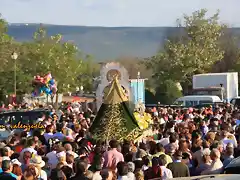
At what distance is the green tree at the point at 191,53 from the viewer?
206 ft

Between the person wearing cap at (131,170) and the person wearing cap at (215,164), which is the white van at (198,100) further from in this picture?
the person wearing cap at (131,170)

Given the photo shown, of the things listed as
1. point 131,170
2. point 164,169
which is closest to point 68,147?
point 131,170

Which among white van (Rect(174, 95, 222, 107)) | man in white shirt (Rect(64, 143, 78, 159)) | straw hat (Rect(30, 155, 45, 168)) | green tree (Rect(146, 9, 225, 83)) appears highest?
green tree (Rect(146, 9, 225, 83))

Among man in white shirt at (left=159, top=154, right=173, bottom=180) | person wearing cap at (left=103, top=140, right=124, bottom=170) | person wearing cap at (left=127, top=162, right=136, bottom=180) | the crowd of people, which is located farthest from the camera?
person wearing cap at (left=103, top=140, right=124, bottom=170)

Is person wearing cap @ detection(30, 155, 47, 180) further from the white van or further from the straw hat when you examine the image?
the white van

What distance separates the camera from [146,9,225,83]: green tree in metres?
62.7

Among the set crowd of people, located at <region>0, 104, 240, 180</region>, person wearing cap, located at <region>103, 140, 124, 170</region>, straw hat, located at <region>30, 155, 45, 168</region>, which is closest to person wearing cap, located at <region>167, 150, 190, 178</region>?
crowd of people, located at <region>0, 104, 240, 180</region>

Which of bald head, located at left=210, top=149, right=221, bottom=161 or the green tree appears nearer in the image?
bald head, located at left=210, top=149, right=221, bottom=161

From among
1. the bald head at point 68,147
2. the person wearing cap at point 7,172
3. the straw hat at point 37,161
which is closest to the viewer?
the person wearing cap at point 7,172

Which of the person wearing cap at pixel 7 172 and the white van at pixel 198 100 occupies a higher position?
the white van at pixel 198 100

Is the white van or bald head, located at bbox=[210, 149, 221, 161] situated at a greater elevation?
the white van

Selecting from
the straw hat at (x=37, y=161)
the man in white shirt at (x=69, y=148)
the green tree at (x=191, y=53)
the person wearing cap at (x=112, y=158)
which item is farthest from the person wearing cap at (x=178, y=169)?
the green tree at (x=191, y=53)

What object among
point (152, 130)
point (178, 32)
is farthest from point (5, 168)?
point (178, 32)

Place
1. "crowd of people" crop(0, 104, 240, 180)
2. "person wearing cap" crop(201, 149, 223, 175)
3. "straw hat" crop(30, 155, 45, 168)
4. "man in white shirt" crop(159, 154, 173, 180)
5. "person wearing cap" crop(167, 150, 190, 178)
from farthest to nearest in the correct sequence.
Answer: "person wearing cap" crop(201, 149, 223, 175)
"straw hat" crop(30, 155, 45, 168)
"person wearing cap" crop(167, 150, 190, 178)
"man in white shirt" crop(159, 154, 173, 180)
"crowd of people" crop(0, 104, 240, 180)
